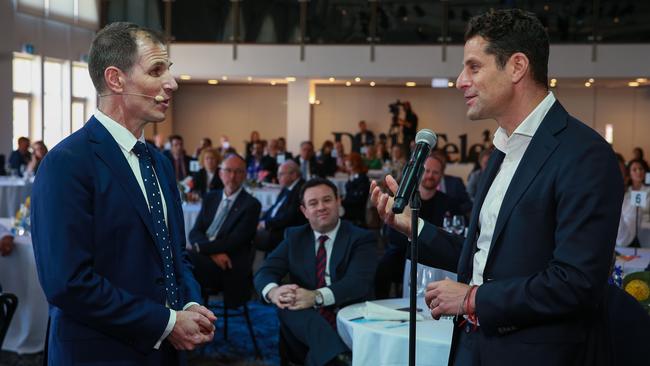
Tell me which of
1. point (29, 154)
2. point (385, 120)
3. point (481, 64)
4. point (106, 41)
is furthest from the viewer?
point (385, 120)

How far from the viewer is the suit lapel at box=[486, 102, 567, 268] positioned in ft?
6.84

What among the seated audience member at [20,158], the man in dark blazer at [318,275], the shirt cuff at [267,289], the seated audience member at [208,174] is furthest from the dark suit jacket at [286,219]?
the seated audience member at [20,158]

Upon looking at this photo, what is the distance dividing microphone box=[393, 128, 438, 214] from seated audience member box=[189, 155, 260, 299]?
4.14m

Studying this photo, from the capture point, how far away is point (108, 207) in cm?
227

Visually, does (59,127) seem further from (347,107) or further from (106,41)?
(106,41)

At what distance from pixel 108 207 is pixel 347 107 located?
22336 mm

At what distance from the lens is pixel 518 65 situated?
217cm

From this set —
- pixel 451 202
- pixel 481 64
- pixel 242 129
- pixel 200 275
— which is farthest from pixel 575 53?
pixel 481 64

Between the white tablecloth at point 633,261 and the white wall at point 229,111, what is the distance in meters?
19.0

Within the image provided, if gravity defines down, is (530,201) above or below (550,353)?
above

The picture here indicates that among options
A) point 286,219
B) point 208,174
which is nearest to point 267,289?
point 286,219

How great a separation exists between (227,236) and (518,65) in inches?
184

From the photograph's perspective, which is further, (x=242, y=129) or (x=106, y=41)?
(x=242, y=129)

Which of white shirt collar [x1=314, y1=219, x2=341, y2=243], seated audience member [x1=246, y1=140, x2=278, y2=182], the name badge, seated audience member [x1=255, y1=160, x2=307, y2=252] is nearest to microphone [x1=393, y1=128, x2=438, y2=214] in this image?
white shirt collar [x1=314, y1=219, x2=341, y2=243]
